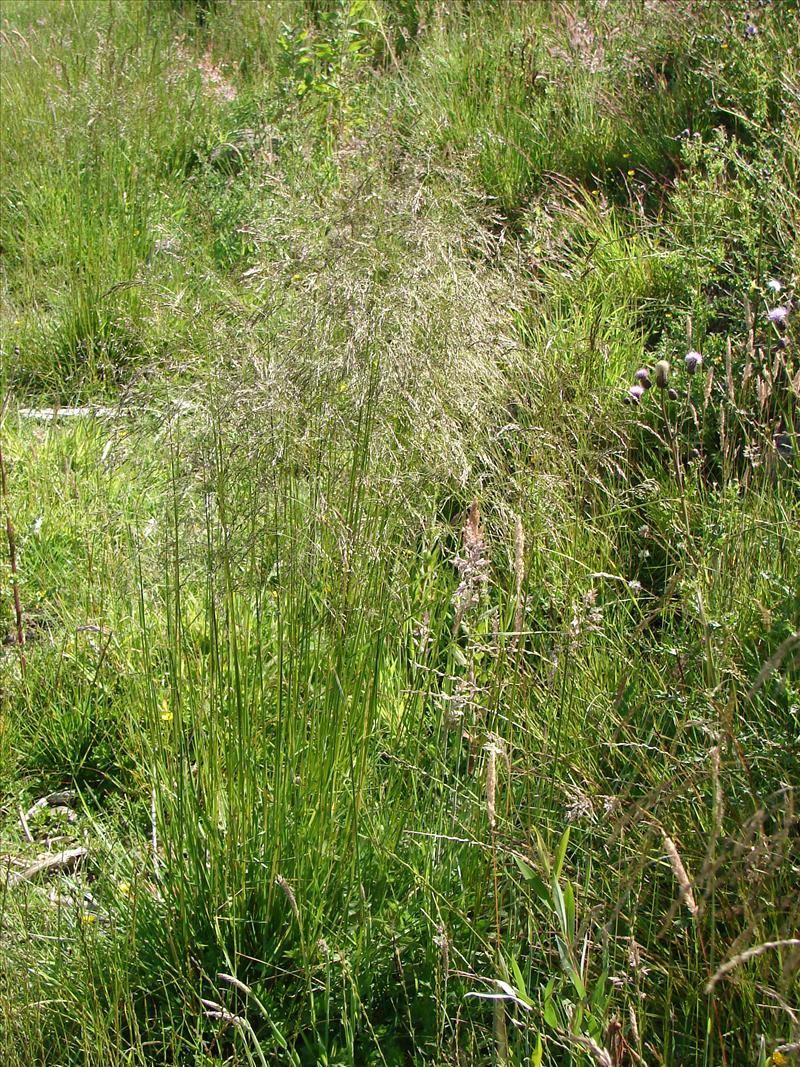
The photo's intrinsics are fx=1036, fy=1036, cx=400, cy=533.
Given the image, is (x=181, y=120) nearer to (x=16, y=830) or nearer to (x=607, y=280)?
(x=607, y=280)

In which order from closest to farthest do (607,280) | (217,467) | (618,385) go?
(217,467) < (618,385) < (607,280)

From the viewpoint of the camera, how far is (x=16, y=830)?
254 centimetres

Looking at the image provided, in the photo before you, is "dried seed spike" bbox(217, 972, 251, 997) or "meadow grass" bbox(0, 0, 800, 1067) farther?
"meadow grass" bbox(0, 0, 800, 1067)

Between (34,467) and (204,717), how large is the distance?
1.98 metres

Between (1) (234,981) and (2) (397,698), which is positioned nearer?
(1) (234,981)

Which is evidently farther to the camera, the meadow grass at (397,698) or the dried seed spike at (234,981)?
the meadow grass at (397,698)

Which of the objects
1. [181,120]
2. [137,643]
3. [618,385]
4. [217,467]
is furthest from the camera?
[181,120]

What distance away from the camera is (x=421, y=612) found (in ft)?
8.59

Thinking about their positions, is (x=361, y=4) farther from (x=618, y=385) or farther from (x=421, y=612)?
(x=421, y=612)

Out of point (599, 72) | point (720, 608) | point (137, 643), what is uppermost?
point (599, 72)

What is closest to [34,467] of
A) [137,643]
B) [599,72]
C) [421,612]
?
[137,643]

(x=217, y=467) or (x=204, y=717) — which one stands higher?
(x=217, y=467)

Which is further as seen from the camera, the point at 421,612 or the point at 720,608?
the point at 421,612

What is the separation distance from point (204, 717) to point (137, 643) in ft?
2.95
